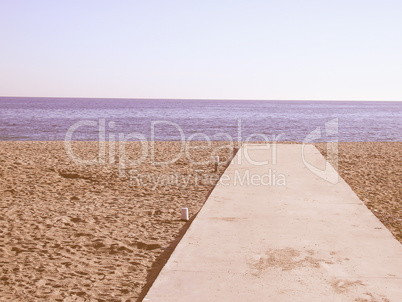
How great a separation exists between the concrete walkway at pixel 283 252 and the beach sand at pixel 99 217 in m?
0.62

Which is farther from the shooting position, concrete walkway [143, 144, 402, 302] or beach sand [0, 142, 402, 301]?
beach sand [0, 142, 402, 301]

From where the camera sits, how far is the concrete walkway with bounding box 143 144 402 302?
4.02m

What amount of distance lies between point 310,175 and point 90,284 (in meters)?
7.00

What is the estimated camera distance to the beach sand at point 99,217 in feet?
15.9

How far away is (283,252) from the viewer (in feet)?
16.6

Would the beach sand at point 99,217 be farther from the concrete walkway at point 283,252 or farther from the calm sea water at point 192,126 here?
the calm sea water at point 192,126

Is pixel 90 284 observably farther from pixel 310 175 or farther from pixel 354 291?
pixel 310 175

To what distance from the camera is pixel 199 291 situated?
4.02 metres

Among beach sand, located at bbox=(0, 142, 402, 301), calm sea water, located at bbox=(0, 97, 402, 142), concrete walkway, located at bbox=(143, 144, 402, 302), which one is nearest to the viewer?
concrete walkway, located at bbox=(143, 144, 402, 302)

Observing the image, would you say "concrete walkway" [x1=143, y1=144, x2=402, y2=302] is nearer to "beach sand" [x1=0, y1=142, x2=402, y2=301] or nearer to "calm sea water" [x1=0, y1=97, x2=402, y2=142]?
"beach sand" [x1=0, y1=142, x2=402, y2=301]

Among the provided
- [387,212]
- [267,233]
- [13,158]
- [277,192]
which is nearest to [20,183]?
[13,158]

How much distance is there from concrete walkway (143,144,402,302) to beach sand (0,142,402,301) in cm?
62

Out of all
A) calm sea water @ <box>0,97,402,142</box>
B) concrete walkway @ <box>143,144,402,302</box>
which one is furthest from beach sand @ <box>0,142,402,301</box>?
calm sea water @ <box>0,97,402,142</box>

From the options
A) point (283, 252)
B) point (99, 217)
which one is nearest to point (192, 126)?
point (99, 217)
